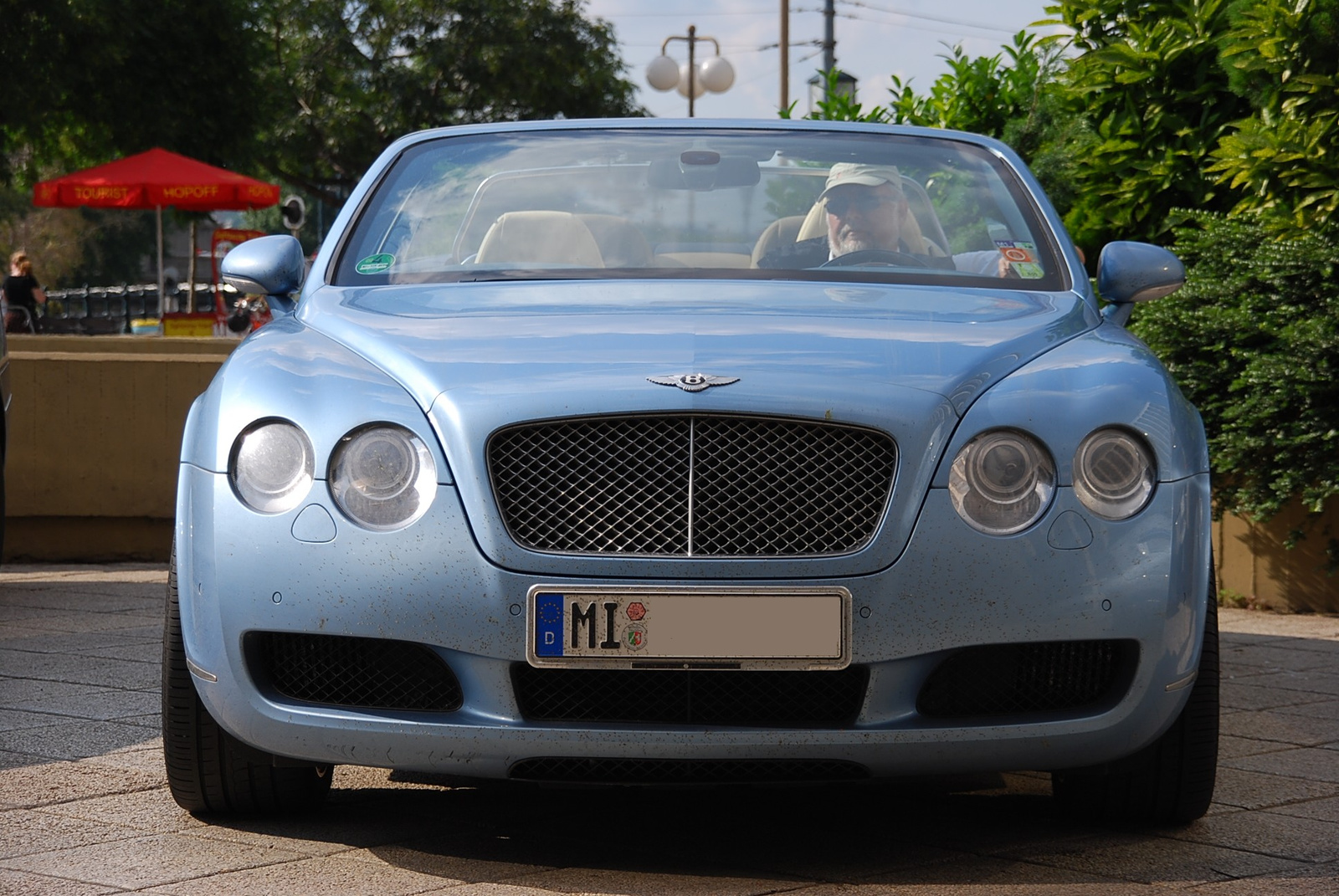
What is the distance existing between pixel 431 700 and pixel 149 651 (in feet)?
10.6

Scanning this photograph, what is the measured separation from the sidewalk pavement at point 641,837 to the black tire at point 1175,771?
0.18 ft

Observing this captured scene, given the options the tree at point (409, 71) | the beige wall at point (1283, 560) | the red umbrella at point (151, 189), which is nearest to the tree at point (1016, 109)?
the beige wall at point (1283, 560)

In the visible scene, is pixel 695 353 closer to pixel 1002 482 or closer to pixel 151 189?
pixel 1002 482

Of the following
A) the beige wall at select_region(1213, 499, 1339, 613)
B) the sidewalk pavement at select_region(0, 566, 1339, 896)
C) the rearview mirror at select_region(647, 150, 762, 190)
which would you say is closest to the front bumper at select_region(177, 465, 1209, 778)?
the sidewalk pavement at select_region(0, 566, 1339, 896)

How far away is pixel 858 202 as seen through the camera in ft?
15.5

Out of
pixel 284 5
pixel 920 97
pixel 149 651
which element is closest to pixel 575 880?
pixel 149 651

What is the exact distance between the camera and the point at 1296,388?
278 inches

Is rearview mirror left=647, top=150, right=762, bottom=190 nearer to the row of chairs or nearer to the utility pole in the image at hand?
the row of chairs

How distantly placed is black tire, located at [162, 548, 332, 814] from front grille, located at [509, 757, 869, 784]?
61cm

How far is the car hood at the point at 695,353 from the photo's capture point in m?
3.32

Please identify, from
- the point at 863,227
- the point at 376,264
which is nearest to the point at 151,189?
the point at 376,264

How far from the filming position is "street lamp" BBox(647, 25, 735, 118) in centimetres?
2356

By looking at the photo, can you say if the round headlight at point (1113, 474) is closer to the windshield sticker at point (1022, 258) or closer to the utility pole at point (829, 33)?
the windshield sticker at point (1022, 258)

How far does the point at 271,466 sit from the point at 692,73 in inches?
828
